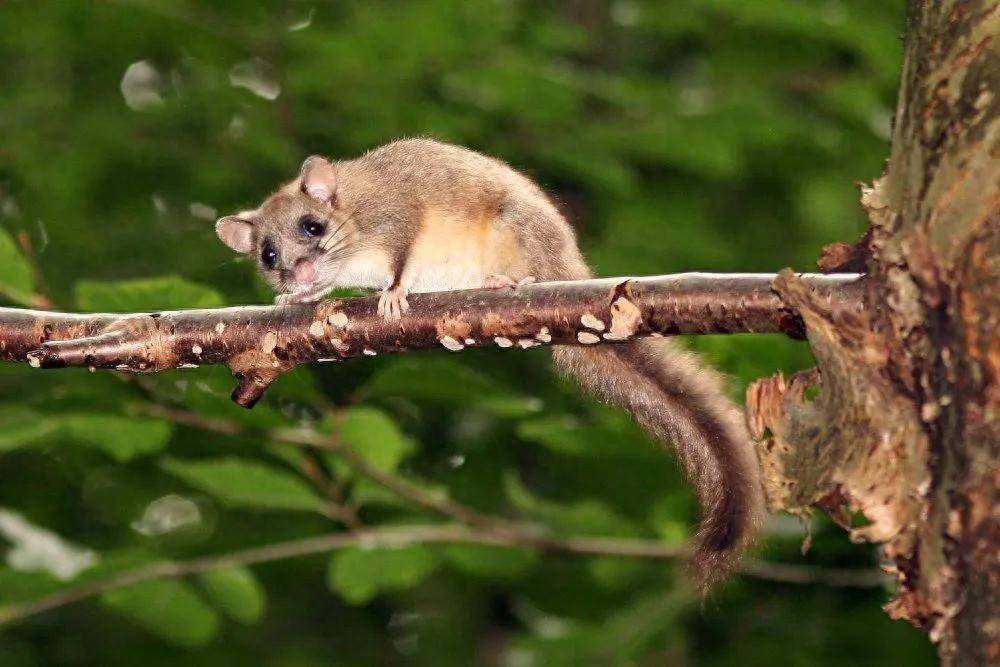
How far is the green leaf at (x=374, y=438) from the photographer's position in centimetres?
398

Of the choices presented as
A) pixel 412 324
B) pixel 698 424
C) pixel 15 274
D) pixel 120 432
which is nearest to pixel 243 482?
pixel 120 432

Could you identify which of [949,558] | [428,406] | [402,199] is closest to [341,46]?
[402,199]

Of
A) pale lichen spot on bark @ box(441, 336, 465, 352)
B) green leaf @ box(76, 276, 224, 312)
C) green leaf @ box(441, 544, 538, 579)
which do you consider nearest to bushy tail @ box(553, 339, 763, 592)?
A: pale lichen spot on bark @ box(441, 336, 465, 352)

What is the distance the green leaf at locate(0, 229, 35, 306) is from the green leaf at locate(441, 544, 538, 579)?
5.82ft

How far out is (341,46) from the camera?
549cm

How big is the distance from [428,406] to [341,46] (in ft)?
5.61

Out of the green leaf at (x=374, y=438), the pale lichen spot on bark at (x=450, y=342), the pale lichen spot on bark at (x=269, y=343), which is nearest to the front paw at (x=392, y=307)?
the pale lichen spot on bark at (x=450, y=342)

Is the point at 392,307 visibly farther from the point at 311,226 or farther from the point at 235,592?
the point at 311,226

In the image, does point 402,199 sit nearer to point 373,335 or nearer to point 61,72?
point 373,335

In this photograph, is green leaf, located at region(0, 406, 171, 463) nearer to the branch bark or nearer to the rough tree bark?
the branch bark

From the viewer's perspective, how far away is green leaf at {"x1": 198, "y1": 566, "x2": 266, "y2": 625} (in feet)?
14.0

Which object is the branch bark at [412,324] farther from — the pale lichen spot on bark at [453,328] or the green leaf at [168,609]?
the green leaf at [168,609]

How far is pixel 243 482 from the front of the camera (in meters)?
4.05

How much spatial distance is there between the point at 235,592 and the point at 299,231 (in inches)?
56.1
